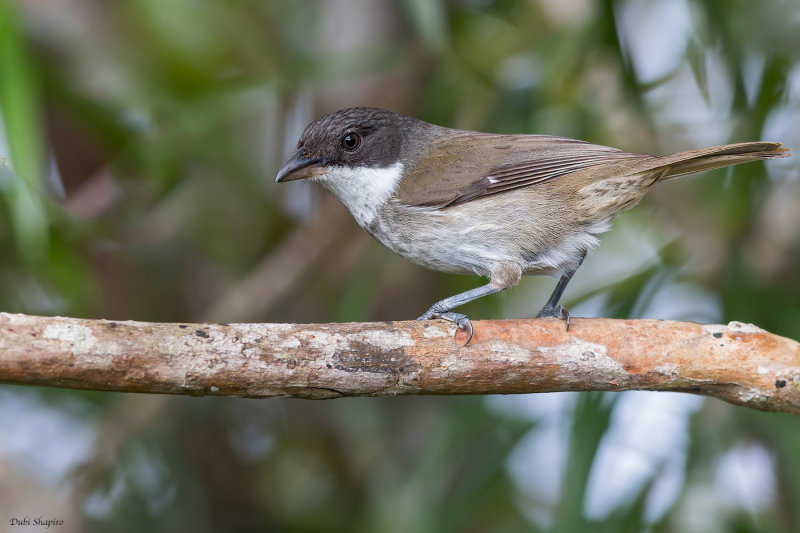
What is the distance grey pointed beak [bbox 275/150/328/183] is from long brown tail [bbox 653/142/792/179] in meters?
1.44

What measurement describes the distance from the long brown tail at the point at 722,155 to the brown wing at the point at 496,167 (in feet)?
0.65

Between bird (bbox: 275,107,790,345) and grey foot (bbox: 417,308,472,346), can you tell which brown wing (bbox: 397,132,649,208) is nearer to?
bird (bbox: 275,107,790,345)

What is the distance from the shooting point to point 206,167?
5.33 metres

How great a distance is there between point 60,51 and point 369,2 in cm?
193

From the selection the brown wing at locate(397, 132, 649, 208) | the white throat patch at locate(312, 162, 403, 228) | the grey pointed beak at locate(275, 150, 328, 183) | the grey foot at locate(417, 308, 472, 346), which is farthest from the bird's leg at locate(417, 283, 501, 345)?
the grey pointed beak at locate(275, 150, 328, 183)

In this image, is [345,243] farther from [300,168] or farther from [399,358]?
[399,358]

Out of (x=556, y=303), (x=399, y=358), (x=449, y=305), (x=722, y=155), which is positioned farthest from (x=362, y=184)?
(x=722, y=155)

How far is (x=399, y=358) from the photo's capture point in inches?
102

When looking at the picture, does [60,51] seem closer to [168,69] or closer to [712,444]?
[168,69]

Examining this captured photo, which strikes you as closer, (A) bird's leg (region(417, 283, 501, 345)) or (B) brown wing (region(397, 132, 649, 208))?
(A) bird's leg (region(417, 283, 501, 345))

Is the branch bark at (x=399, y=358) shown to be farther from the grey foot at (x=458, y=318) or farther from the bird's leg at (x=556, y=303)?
the bird's leg at (x=556, y=303)

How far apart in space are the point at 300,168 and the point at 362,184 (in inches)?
11.4

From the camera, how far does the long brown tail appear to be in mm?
3211

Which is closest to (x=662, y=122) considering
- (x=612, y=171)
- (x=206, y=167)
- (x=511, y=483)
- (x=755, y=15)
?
(x=755, y=15)
